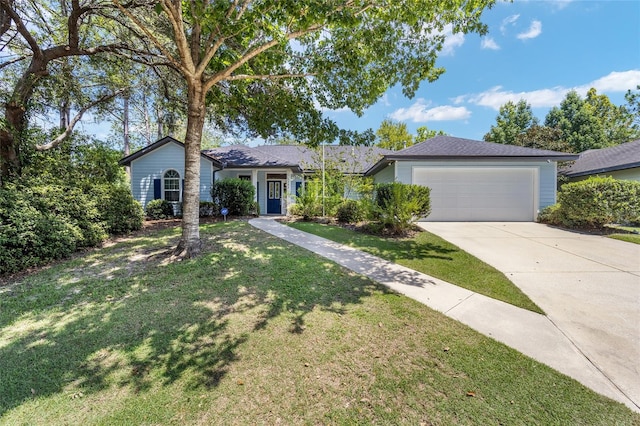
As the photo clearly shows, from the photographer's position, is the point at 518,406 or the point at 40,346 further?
the point at 40,346

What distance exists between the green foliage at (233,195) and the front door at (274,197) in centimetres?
303

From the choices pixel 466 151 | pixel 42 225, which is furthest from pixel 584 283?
pixel 42 225

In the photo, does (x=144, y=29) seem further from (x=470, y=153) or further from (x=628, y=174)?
(x=628, y=174)

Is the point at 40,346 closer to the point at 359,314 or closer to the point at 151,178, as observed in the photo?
the point at 359,314

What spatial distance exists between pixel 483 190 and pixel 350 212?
6.18 m

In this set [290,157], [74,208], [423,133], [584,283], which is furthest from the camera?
[423,133]

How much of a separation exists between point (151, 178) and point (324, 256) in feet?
39.5

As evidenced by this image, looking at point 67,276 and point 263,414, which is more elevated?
point 67,276

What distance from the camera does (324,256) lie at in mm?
6168

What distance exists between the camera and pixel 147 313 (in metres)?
3.58

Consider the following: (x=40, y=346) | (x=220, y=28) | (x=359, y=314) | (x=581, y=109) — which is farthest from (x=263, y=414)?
(x=581, y=109)

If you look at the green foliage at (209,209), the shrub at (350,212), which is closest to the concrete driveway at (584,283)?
the shrub at (350,212)

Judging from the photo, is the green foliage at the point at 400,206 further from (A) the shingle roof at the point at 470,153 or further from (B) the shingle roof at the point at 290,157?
(B) the shingle roof at the point at 290,157

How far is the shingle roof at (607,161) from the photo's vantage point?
1170 cm
